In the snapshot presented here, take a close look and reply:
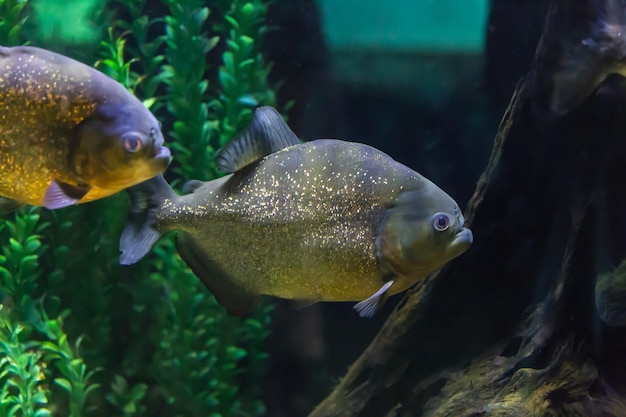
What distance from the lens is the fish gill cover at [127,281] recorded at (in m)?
3.75

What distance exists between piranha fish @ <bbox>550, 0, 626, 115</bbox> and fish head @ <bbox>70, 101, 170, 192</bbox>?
210 cm

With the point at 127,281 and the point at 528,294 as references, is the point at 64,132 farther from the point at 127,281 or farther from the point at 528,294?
the point at 528,294

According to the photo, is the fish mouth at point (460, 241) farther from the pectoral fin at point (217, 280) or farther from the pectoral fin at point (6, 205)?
the pectoral fin at point (6, 205)

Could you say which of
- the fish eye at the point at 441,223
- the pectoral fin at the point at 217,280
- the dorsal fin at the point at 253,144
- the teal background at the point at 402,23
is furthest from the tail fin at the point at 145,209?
the teal background at the point at 402,23

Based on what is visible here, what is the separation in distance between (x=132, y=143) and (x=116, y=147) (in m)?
0.06

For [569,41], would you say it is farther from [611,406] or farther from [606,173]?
[611,406]

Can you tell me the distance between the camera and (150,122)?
2.11 meters

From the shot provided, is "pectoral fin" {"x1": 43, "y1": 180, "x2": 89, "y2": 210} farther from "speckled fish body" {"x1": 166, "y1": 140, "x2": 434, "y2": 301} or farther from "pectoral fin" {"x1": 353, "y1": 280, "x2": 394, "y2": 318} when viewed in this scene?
"pectoral fin" {"x1": 353, "y1": 280, "x2": 394, "y2": 318}

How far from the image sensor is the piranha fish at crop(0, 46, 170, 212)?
2.06 meters

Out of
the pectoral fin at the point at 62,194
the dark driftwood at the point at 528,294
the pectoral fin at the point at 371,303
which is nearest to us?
the pectoral fin at the point at 62,194

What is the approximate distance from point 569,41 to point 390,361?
6.97 ft

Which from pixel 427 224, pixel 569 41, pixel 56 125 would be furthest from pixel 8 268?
pixel 569 41

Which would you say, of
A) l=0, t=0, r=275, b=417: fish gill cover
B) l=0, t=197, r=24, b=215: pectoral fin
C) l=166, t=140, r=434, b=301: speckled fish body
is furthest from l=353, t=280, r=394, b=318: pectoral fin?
l=0, t=0, r=275, b=417: fish gill cover

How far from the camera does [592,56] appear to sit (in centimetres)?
286
